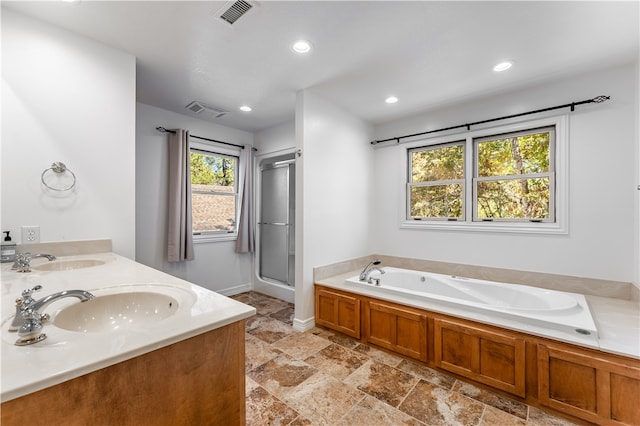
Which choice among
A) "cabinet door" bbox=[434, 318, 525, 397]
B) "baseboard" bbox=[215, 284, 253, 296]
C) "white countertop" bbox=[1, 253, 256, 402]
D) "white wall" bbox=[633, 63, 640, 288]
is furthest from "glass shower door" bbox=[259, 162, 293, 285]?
"white wall" bbox=[633, 63, 640, 288]

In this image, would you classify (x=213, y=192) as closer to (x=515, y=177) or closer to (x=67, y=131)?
(x=67, y=131)

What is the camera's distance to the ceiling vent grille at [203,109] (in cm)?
326

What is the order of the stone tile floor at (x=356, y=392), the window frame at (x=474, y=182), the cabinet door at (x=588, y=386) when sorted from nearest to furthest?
1. the cabinet door at (x=588, y=386)
2. the stone tile floor at (x=356, y=392)
3. the window frame at (x=474, y=182)

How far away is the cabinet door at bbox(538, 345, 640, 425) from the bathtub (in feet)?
0.53

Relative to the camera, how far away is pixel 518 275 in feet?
9.23

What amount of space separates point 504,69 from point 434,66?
25.8 inches

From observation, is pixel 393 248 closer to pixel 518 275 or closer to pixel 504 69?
pixel 518 275

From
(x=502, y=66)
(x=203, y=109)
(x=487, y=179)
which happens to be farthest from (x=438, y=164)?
(x=203, y=109)

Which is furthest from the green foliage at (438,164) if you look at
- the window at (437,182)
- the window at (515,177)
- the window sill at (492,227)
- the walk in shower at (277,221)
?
the walk in shower at (277,221)

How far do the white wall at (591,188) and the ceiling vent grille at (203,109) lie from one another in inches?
122

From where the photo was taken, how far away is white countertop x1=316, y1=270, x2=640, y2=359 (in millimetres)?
1625

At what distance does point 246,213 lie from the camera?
413 cm

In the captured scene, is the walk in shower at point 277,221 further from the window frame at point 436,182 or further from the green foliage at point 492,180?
the green foliage at point 492,180

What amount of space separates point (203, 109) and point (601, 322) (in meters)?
4.32
